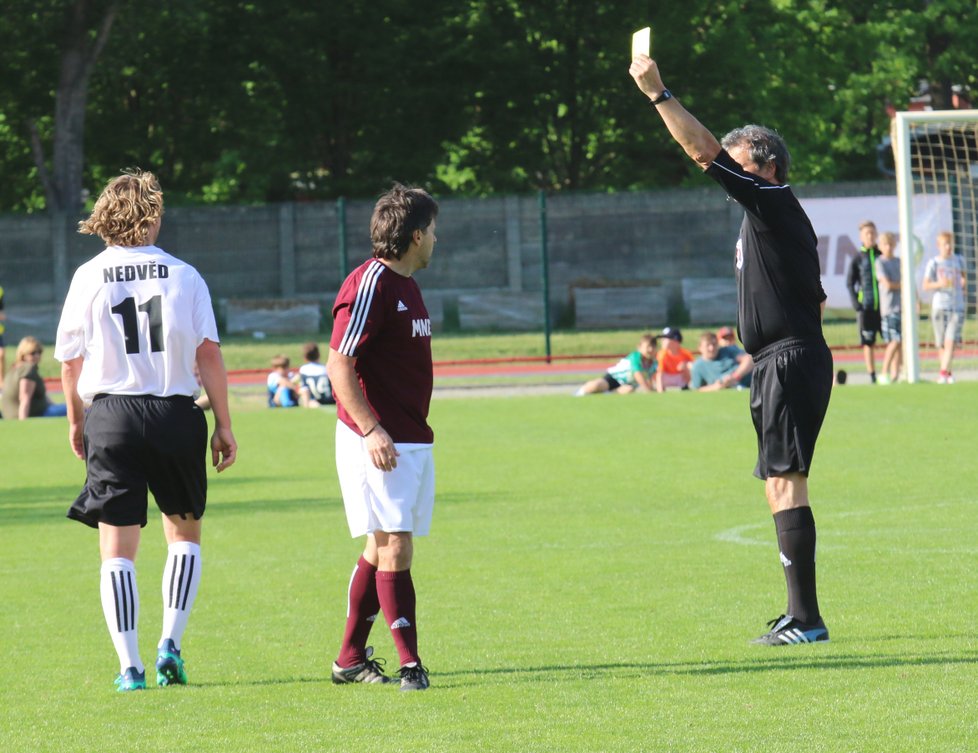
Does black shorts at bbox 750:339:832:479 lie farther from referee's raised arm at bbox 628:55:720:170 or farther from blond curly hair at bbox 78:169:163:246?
blond curly hair at bbox 78:169:163:246

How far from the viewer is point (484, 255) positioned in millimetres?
33781

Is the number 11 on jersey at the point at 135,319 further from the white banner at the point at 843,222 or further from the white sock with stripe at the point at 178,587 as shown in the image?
the white banner at the point at 843,222

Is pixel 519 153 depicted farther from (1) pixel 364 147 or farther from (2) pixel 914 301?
(2) pixel 914 301

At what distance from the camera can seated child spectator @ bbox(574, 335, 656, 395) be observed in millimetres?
21391

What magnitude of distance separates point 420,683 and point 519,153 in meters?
38.6

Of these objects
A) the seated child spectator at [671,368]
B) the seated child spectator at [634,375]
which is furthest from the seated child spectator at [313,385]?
the seated child spectator at [671,368]

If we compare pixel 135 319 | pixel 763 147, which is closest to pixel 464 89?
pixel 763 147

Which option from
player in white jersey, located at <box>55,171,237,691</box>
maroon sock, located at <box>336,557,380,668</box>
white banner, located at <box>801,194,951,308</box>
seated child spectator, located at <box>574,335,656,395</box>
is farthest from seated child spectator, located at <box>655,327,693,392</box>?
player in white jersey, located at <box>55,171,237,691</box>

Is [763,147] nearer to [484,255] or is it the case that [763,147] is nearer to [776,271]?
[776,271]

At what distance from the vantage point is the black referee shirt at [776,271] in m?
6.77

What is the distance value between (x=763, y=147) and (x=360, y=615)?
97.4 inches

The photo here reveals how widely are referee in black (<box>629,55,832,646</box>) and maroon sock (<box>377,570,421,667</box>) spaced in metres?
1.50

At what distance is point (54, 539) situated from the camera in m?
11.1

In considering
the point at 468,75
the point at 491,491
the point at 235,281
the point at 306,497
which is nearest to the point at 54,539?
the point at 306,497
